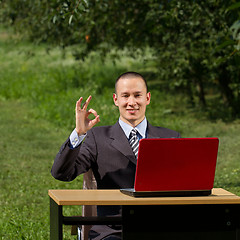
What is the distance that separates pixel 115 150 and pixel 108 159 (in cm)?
7

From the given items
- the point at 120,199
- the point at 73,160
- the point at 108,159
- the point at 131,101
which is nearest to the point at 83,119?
the point at 73,160

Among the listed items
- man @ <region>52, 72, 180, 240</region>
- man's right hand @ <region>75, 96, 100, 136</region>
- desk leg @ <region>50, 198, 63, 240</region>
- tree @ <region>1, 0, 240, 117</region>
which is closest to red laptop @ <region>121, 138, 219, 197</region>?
desk leg @ <region>50, 198, 63, 240</region>

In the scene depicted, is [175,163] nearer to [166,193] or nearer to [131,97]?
[166,193]

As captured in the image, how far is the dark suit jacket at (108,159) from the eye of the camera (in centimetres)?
387

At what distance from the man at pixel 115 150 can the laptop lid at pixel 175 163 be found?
0.69 metres

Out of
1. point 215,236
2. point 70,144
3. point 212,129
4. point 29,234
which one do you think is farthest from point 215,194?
point 212,129

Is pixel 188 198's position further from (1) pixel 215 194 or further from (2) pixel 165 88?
(2) pixel 165 88

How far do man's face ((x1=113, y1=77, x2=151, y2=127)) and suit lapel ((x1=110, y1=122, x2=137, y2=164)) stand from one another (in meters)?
0.14

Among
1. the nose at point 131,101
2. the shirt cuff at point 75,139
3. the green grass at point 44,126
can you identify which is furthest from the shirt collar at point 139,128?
the shirt cuff at point 75,139

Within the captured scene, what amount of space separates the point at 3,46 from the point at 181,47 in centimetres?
2093

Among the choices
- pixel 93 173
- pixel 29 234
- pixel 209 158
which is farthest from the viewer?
pixel 29 234

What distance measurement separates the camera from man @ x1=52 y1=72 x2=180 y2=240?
3.72m

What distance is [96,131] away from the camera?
13.4ft

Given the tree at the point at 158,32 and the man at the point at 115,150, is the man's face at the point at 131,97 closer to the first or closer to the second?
the man at the point at 115,150
